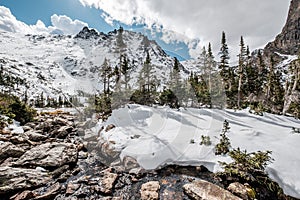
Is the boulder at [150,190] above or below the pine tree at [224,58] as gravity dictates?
below

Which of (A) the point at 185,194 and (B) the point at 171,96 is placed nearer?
(A) the point at 185,194

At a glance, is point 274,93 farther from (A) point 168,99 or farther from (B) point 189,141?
(B) point 189,141

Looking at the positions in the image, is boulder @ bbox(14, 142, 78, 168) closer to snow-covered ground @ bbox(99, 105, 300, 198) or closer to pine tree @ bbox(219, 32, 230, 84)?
snow-covered ground @ bbox(99, 105, 300, 198)

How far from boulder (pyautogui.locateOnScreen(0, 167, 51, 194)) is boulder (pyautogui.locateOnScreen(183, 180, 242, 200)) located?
6193mm

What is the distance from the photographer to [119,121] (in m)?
12.6

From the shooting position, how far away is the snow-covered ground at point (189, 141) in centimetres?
628

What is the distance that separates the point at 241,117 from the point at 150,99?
385 inches

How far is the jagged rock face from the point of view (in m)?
94.7

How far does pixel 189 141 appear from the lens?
8.84 m

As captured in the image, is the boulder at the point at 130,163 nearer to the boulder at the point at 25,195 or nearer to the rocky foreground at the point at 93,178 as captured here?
the rocky foreground at the point at 93,178

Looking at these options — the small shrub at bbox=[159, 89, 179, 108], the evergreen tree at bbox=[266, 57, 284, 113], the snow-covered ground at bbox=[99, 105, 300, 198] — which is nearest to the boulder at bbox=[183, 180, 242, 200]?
the snow-covered ground at bbox=[99, 105, 300, 198]

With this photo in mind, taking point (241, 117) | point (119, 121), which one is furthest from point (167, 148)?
point (241, 117)

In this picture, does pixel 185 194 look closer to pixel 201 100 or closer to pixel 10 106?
pixel 201 100

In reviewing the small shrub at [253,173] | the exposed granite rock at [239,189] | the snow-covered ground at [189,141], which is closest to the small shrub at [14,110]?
the snow-covered ground at [189,141]
